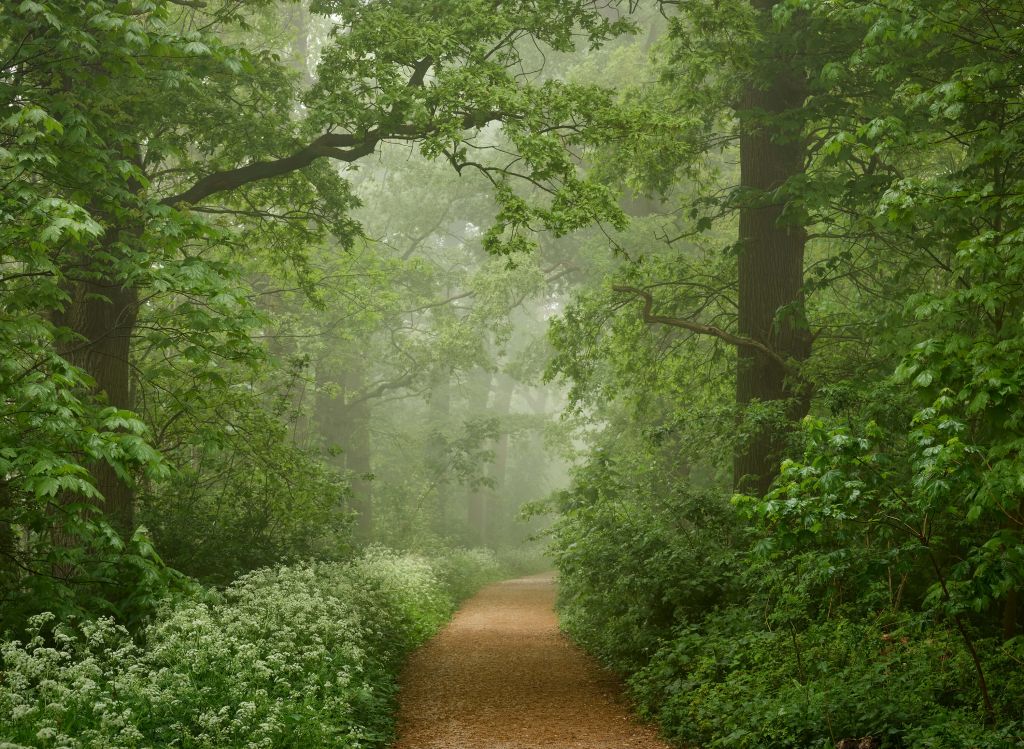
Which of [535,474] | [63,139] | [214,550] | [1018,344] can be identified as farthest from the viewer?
[535,474]

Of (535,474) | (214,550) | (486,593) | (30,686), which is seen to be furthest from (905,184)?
(535,474)

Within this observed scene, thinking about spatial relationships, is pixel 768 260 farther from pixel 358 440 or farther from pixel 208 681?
pixel 358 440

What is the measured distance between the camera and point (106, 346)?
10.7m

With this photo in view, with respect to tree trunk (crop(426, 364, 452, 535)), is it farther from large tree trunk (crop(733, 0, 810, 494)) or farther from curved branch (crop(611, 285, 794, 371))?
large tree trunk (crop(733, 0, 810, 494))

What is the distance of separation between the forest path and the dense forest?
15.6 inches

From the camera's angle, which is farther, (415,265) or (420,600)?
(415,265)

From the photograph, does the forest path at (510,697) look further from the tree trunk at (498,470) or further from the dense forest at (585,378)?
the tree trunk at (498,470)

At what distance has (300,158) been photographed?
38.0 ft

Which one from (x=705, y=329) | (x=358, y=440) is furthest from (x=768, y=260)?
(x=358, y=440)

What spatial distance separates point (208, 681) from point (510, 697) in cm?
441

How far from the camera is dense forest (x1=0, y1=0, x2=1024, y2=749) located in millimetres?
5957

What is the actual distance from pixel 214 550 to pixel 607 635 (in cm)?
540

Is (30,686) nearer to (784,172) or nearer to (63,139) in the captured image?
(63,139)

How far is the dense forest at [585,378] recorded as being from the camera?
19.5ft
